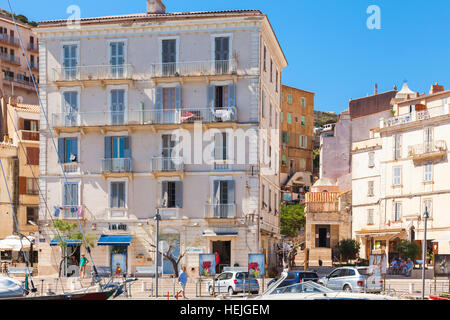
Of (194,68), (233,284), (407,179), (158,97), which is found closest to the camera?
(233,284)

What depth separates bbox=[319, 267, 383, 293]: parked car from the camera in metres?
31.4

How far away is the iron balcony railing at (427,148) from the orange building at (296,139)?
26.9 meters

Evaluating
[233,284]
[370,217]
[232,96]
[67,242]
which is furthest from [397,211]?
[233,284]

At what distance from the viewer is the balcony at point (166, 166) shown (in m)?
44.0

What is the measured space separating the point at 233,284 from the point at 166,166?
12.2 m

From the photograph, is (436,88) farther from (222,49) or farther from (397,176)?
(222,49)

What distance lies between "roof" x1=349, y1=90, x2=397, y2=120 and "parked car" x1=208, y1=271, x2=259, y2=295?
145 ft

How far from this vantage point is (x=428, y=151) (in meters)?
54.6

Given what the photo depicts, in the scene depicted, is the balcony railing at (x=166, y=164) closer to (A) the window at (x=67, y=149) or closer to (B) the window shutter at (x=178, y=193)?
(B) the window shutter at (x=178, y=193)

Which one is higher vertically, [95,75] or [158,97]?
[95,75]

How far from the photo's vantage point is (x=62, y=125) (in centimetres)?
4597

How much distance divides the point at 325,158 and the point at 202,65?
34.7m
